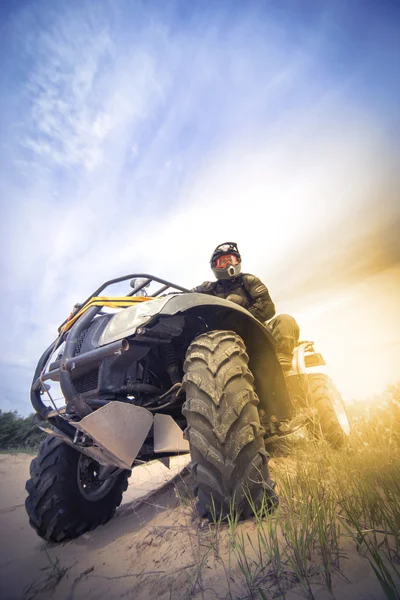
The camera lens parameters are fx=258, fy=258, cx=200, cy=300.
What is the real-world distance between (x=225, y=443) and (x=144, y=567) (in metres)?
0.75

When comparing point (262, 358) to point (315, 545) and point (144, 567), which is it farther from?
point (144, 567)

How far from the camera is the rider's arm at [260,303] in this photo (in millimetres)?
3643

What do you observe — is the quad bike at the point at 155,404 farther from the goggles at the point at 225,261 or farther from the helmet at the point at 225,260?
the goggles at the point at 225,261

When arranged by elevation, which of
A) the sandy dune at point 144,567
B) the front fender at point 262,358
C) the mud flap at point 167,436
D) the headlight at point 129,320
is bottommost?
the sandy dune at point 144,567

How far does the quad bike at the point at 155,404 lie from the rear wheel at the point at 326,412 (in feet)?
0.14

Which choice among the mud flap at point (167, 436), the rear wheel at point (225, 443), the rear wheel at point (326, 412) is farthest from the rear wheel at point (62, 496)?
the rear wheel at point (326, 412)

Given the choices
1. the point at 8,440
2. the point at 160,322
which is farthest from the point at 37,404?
the point at 8,440

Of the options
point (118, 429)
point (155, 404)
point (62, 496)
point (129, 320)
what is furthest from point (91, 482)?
point (129, 320)

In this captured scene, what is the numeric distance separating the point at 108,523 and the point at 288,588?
2.53 m

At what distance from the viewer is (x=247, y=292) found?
3914 millimetres

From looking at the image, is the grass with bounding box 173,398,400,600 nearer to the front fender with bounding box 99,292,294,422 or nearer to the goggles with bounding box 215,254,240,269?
the front fender with bounding box 99,292,294,422

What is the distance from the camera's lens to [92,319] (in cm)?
229

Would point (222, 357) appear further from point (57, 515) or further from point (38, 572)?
point (57, 515)

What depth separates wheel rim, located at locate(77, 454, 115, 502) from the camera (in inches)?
98.7
